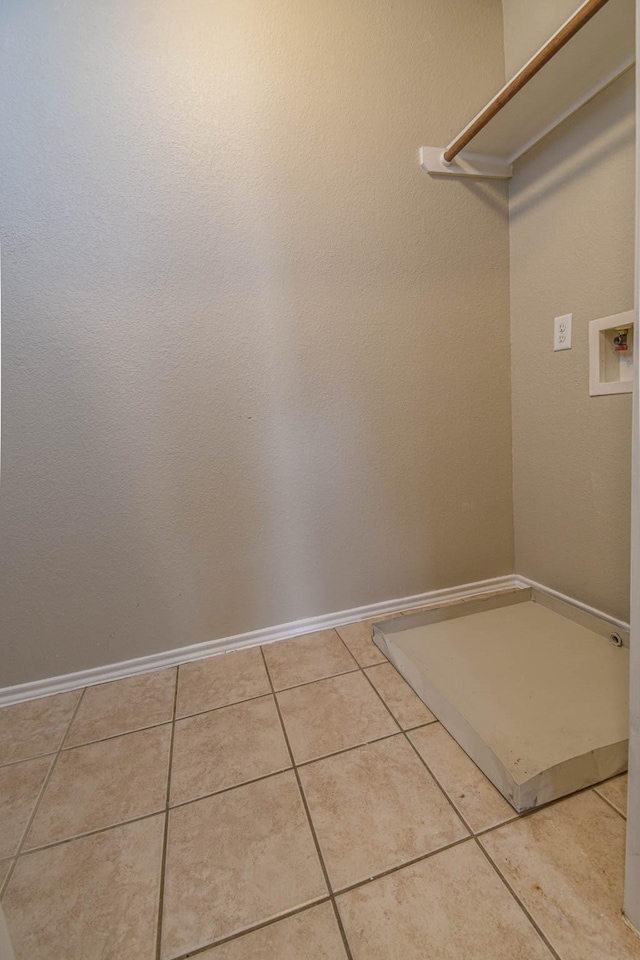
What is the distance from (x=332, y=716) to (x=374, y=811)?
10.8 inches

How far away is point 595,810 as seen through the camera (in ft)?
2.48

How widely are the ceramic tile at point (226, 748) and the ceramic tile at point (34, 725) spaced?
36cm

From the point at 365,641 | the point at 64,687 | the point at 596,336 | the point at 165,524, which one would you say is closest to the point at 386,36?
the point at 596,336

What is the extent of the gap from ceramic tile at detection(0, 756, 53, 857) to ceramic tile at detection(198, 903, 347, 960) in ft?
1.64

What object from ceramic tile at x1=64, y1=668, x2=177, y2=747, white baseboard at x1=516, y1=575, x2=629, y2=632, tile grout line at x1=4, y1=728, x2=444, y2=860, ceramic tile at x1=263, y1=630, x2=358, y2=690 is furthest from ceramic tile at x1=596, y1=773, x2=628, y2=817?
ceramic tile at x1=64, y1=668, x2=177, y2=747

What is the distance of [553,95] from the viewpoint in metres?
1.16

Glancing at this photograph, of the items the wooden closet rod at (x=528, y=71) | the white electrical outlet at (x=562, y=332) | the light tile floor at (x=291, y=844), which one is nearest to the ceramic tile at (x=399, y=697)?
the light tile floor at (x=291, y=844)

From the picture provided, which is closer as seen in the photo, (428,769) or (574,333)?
(428,769)

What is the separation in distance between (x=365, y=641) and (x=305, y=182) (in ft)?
5.32

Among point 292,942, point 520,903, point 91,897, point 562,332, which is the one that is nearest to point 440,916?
point 520,903

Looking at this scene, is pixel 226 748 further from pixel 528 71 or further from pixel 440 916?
pixel 528 71

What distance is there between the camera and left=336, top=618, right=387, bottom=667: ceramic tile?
4.20 ft

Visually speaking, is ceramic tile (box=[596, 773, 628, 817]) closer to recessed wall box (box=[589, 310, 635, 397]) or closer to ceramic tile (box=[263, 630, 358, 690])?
ceramic tile (box=[263, 630, 358, 690])

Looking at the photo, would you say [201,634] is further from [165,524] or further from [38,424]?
[38,424]
